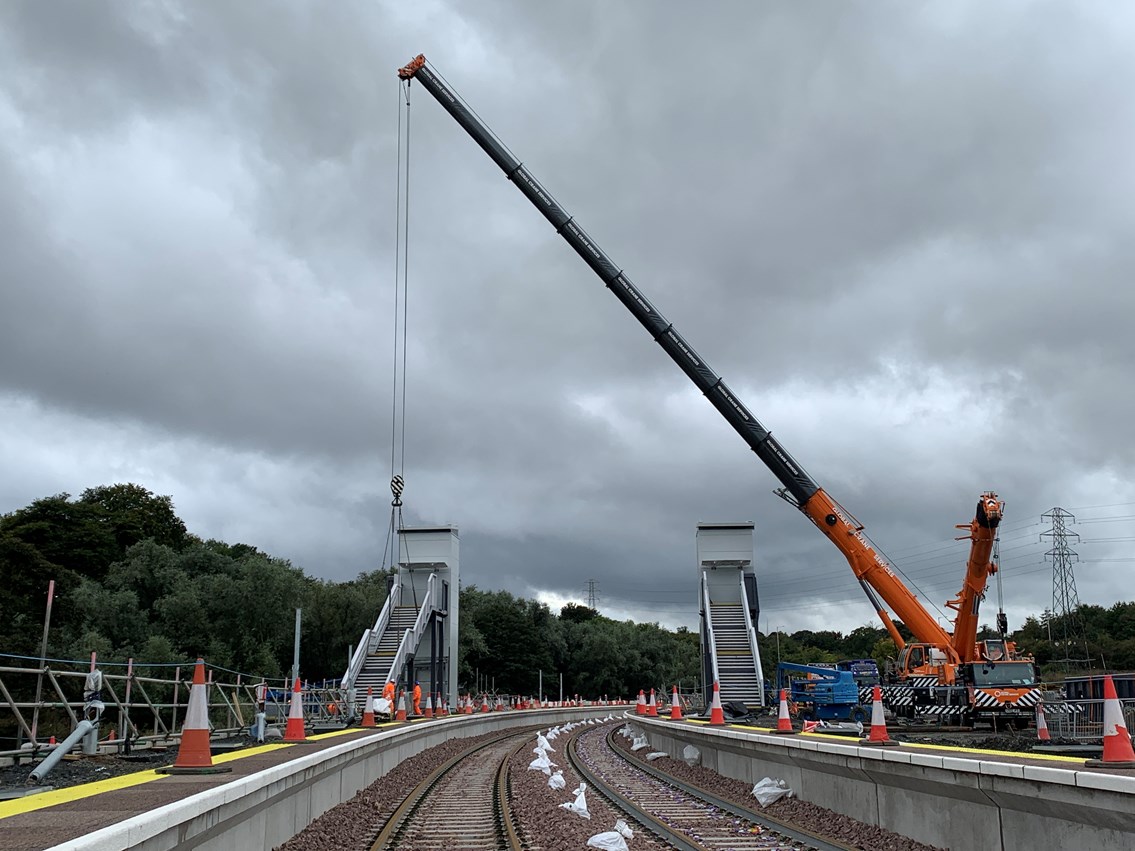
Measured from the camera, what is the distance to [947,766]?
869 centimetres

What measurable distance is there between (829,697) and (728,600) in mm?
21223

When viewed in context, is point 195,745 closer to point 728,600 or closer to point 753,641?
point 753,641

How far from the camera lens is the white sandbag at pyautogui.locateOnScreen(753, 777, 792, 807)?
13537 millimetres

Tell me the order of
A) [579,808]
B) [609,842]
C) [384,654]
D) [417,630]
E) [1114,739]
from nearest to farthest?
[1114,739], [609,842], [579,808], [384,654], [417,630]

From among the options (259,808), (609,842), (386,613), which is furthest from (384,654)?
(259,808)

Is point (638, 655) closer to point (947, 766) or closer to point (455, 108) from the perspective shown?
point (455, 108)

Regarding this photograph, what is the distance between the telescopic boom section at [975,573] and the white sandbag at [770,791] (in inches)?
509

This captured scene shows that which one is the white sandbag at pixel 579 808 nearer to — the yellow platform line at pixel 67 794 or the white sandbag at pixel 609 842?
the white sandbag at pixel 609 842

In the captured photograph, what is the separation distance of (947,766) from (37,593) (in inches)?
2405

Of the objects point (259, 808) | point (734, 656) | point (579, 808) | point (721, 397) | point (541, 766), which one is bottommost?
point (541, 766)

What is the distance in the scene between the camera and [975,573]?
85.2 ft

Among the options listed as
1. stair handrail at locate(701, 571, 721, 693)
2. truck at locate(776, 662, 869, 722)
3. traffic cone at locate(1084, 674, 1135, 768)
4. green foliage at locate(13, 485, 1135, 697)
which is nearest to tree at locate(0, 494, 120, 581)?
green foliage at locate(13, 485, 1135, 697)

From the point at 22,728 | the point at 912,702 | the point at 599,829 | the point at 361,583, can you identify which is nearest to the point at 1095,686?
the point at 912,702

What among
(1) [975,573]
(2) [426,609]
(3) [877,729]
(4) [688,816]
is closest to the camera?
(3) [877,729]
